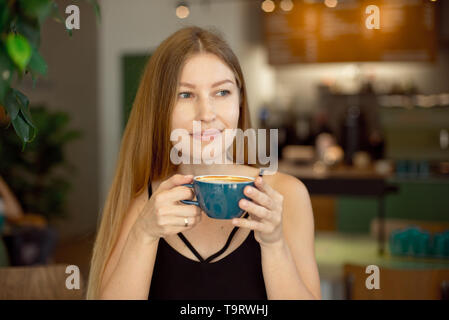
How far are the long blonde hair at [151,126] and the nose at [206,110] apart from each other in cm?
6

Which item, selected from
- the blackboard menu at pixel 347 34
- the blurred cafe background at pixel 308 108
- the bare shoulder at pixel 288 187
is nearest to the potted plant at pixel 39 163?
Result: the blurred cafe background at pixel 308 108

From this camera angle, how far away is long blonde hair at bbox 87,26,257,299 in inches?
41.9

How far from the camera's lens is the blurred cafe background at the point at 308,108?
429 cm

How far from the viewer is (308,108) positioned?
18.3ft

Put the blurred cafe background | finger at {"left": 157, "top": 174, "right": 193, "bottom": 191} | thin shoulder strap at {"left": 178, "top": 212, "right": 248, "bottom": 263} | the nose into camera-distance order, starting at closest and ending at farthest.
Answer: finger at {"left": 157, "top": 174, "right": 193, "bottom": 191} < the nose < thin shoulder strap at {"left": 178, "top": 212, "right": 248, "bottom": 263} < the blurred cafe background

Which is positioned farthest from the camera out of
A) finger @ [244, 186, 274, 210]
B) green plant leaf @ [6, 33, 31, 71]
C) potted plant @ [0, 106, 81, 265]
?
potted plant @ [0, 106, 81, 265]

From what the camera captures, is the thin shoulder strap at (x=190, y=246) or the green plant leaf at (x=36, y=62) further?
the thin shoulder strap at (x=190, y=246)

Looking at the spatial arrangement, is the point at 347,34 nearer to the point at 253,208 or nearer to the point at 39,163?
the point at 39,163

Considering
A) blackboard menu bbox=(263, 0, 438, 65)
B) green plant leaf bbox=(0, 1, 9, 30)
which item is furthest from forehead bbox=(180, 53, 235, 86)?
blackboard menu bbox=(263, 0, 438, 65)

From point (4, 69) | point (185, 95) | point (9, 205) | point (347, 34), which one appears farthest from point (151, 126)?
point (347, 34)

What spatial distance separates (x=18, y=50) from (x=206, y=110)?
0.46m

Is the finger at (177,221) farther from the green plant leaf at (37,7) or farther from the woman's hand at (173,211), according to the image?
the green plant leaf at (37,7)

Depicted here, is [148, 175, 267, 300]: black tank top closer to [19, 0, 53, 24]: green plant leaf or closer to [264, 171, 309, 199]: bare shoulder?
[264, 171, 309, 199]: bare shoulder
